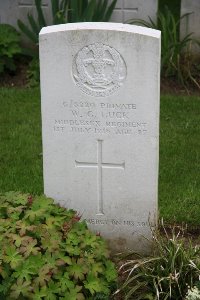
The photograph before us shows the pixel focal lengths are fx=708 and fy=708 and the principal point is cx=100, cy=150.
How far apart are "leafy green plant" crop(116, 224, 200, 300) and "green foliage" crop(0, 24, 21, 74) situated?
4772 millimetres

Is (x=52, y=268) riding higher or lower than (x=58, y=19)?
lower

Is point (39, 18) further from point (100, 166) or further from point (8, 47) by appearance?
point (100, 166)

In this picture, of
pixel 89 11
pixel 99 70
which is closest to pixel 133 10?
pixel 89 11

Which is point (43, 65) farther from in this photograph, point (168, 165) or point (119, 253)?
point (168, 165)

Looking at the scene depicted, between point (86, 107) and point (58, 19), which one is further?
point (58, 19)

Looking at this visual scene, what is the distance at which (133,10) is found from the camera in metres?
8.67

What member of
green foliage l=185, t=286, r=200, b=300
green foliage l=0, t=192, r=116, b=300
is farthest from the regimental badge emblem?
green foliage l=185, t=286, r=200, b=300

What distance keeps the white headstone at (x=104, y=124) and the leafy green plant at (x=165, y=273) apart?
0.36m

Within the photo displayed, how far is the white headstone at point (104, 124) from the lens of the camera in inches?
163

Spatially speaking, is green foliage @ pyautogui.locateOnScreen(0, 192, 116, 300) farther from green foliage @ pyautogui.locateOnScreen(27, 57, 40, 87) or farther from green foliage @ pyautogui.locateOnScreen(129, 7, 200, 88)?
green foliage @ pyautogui.locateOnScreen(129, 7, 200, 88)

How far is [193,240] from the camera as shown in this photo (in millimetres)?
4805

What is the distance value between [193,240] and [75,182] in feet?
3.17

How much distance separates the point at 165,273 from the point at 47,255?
716 millimetres

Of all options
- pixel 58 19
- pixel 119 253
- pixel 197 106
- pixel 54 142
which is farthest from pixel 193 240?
pixel 58 19
